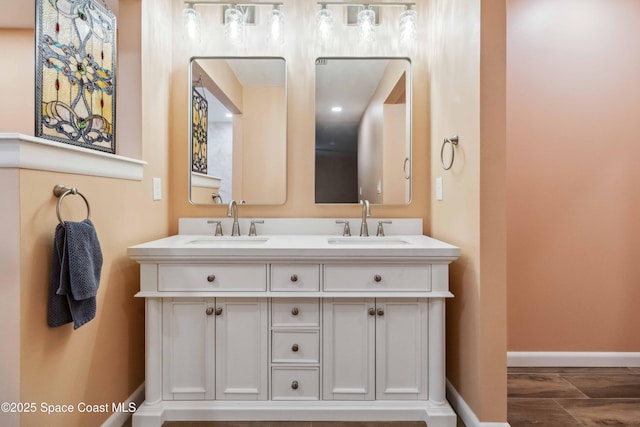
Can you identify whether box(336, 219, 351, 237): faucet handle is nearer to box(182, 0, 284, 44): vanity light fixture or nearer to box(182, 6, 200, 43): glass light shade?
box(182, 0, 284, 44): vanity light fixture

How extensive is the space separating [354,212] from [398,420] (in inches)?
45.1

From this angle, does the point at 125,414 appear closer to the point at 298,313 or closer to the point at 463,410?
the point at 298,313

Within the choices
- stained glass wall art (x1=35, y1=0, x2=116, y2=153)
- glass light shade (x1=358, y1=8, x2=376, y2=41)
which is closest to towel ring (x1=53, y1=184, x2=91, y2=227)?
stained glass wall art (x1=35, y1=0, x2=116, y2=153)

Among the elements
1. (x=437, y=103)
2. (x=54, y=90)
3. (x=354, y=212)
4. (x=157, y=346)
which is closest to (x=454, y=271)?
(x=354, y=212)

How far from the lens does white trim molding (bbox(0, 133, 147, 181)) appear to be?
1.16m

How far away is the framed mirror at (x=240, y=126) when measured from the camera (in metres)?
2.37

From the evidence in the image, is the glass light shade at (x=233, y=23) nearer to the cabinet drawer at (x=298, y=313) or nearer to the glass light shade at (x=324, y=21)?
the glass light shade at (x=324, y=21)

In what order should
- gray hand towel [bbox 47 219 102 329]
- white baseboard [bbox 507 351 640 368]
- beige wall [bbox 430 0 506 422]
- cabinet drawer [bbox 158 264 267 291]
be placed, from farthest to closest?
white baseboard [bbox 507 351 640 368]
cabinet drawer [bbox 158 264 267 291]
beige wall [bbox 430 0 506 422]
gray hand towel [bbox 47 219 102 329]

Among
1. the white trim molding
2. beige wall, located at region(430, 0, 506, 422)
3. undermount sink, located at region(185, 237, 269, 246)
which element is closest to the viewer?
the white trim molding

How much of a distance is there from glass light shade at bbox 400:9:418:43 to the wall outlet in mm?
1653

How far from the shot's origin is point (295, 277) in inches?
69.8

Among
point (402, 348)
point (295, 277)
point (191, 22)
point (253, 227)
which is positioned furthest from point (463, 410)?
point (191, 22)

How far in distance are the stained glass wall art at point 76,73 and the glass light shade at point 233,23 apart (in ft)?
2.36

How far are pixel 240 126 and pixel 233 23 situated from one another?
60 cm
